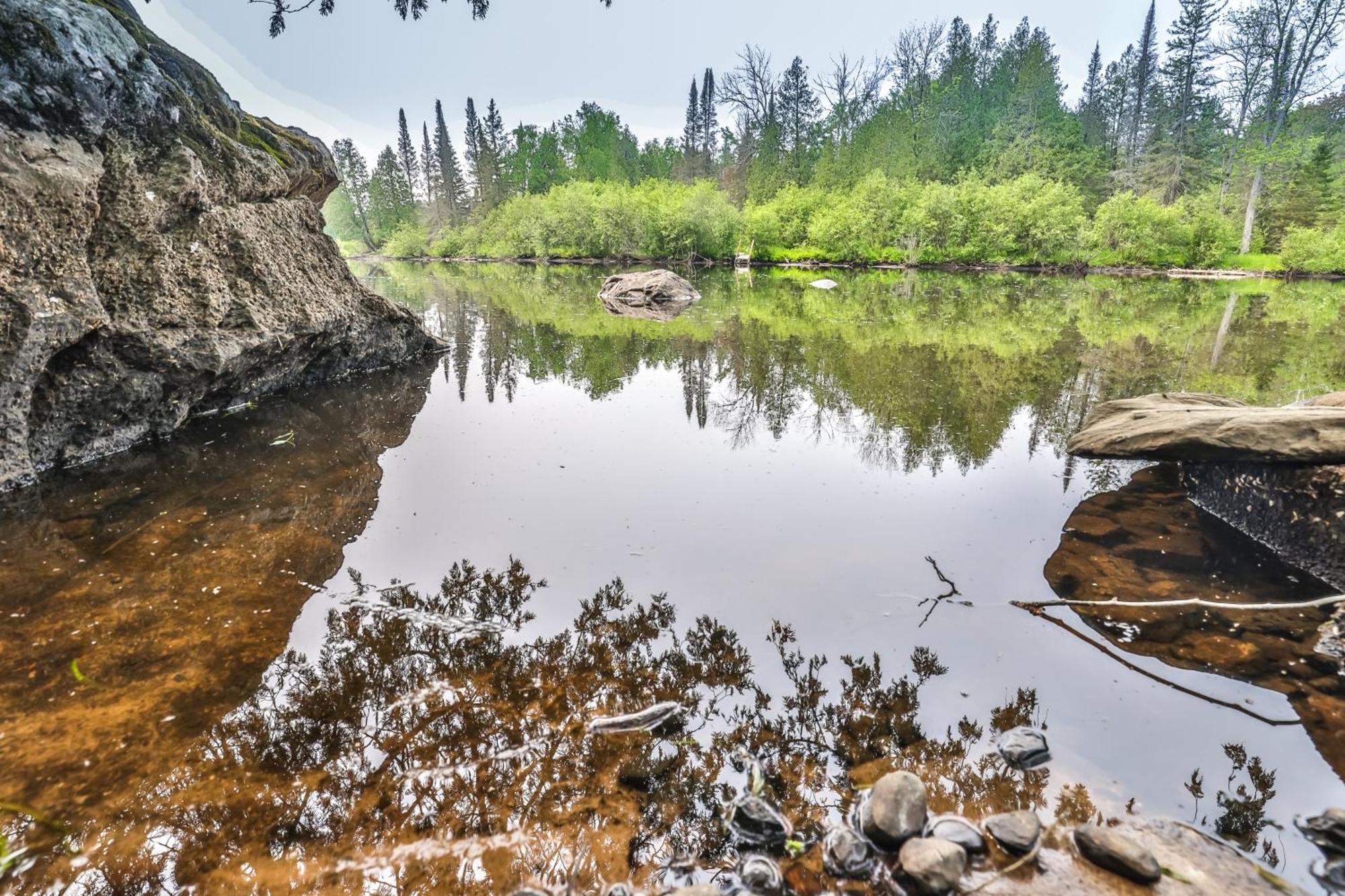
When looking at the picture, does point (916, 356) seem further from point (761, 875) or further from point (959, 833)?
point (761, 875)

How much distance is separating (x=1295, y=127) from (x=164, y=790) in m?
54.4

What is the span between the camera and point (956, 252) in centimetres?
3850

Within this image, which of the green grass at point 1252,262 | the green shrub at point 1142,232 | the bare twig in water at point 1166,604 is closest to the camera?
the bare twig in water at point 1166,604

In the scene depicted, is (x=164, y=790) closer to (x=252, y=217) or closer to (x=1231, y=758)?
(x=1231, y=758)

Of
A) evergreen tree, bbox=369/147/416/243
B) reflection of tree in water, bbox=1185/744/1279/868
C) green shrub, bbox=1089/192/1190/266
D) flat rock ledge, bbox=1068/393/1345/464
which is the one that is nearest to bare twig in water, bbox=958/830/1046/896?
reflection of tree in water, bbox=1185/744/1279/868

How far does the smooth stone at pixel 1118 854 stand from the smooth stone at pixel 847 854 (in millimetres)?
753

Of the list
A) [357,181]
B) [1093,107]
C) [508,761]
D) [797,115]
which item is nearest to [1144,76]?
[1093,107]

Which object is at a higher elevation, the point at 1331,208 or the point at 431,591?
the point at 1331,208

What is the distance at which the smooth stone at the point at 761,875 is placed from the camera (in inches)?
82.4

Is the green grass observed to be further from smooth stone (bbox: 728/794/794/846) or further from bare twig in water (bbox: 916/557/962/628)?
smooth stone (bbox: 728/794/794/846)

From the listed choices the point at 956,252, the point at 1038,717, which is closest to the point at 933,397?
the point at 1038,717

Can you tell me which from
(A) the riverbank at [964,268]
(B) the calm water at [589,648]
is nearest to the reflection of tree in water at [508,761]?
(B) the calm water at [589,648]

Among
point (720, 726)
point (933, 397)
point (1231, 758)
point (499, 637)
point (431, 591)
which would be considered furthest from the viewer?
point (933, 397)

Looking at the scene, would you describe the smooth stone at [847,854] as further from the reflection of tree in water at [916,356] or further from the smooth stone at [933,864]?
the reflection of tree in water at [916,356]
